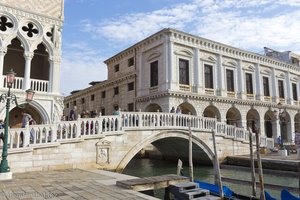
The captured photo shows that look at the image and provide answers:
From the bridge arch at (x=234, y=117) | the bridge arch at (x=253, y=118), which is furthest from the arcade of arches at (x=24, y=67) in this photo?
the bridge arch at (x=253, y=118)

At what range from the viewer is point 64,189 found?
22.0 feet

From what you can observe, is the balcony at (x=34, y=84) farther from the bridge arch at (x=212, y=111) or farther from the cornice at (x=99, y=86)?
the bridge arch at (x=212, y=111)

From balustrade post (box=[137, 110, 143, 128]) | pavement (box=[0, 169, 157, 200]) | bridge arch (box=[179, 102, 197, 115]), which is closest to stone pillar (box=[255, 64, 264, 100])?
bridge arch (box=[179, 102, 197, 115])

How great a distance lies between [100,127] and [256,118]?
64.8 feet

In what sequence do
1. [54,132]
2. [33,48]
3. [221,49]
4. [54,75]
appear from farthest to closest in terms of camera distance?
[221,49] → [54,75] → [33,48] → [54,132]

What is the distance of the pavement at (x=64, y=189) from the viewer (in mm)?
5941

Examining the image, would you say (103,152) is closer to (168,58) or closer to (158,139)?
(158,139)

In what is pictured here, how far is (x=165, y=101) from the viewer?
2055cm

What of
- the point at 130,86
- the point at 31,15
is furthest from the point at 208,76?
the point at 31,15

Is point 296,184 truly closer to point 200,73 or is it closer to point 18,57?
point 200,73

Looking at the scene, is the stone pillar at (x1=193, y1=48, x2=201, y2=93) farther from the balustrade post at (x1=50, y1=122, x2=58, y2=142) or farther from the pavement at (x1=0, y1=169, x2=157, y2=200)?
the pavement at (x1=0, y1=169, x2=157, y2=200)

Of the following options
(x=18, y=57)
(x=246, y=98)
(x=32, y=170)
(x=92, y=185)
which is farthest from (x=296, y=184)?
(x=18, y=57)

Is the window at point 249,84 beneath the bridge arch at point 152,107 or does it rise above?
above

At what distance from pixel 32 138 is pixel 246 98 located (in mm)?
20761
